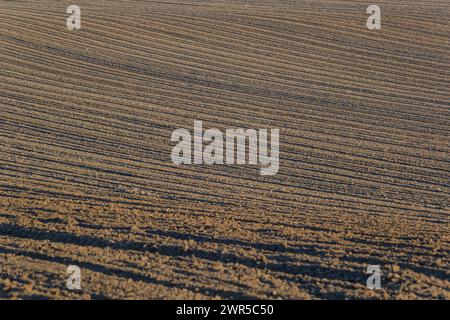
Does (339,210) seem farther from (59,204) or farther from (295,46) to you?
(295,46)

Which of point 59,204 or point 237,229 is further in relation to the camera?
point 59,204

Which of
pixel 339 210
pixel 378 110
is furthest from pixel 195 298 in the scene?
pixel 378 110

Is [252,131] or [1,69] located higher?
[1,69]

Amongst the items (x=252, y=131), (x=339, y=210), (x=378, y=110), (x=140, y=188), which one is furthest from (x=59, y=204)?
(x=378, y=110)

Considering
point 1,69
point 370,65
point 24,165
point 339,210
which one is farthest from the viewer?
point 370,65
